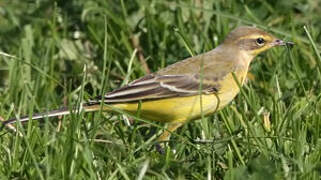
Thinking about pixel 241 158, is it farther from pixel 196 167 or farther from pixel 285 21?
pixel 285 21

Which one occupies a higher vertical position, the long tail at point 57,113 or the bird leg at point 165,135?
the long tail at point 57,113

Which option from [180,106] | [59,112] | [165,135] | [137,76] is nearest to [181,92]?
[180,106]

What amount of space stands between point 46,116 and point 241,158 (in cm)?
113

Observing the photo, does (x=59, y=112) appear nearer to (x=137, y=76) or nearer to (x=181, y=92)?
(x=181, y=92)

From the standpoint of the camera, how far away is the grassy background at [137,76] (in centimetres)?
452

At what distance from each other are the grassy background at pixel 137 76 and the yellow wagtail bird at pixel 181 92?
0.13 m

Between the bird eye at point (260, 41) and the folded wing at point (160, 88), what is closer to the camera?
the folded wing at point (160, 88)

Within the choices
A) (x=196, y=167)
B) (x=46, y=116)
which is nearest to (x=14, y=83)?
(x=46, y=116)

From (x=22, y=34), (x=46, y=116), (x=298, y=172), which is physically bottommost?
(x=298, y=172)

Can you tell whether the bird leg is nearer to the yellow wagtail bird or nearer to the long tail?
the yellow wagtail bird

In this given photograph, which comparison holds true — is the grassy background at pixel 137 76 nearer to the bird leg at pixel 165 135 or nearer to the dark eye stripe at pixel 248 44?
the bird leg at pixel 165 135

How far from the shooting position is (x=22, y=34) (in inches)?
294

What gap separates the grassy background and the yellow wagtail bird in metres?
0.13

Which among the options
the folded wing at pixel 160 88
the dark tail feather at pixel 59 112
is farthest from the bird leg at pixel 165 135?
the dark tail feather at pixel 59 112
